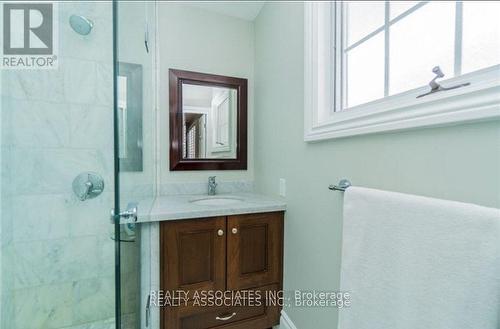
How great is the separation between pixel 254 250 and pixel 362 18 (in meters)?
1.35

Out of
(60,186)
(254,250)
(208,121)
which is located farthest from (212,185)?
(60,186)

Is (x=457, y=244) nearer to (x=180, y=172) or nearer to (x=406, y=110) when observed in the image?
(x=406, y=110)

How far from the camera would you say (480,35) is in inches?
25.3

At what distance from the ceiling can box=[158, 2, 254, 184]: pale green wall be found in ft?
0.13

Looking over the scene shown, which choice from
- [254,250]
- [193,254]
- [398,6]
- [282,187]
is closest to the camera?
[398,6]

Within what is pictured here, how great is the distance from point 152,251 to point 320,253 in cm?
85

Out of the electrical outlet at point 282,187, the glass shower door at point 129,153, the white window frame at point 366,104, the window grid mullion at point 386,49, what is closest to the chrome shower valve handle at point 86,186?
the glass shower door at point 129,153

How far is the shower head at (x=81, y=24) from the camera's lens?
4.26 ft

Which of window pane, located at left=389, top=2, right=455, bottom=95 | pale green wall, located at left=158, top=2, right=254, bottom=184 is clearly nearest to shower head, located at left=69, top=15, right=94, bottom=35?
pale green wall, located at left=158, top=2, right=254, bottom=184

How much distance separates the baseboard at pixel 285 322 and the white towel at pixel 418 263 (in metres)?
0.64

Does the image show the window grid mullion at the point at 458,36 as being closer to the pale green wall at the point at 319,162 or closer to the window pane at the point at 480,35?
the window pane at the point at 480,35

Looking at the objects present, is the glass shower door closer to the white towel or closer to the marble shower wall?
the marble shower wall

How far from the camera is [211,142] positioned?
188 cm

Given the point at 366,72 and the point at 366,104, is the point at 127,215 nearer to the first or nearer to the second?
the point at 366,104
